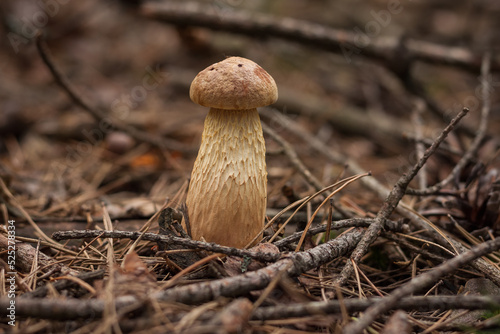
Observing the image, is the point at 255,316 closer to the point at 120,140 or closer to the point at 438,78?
the point at 120,140

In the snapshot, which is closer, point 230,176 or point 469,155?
point 230,176

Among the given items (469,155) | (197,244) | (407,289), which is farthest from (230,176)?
(469,155)

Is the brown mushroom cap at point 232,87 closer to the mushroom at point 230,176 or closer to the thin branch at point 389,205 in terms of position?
the mushroom at point 230,176

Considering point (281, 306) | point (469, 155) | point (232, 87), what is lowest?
point (281, 306)

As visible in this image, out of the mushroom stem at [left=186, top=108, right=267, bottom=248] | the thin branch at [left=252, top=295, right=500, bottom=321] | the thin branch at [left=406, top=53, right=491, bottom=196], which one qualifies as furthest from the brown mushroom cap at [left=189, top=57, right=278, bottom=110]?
the thin branch at [left=406, top=53, right=491, bottom=196]

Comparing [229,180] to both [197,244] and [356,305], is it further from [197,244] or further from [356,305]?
[356,305]
